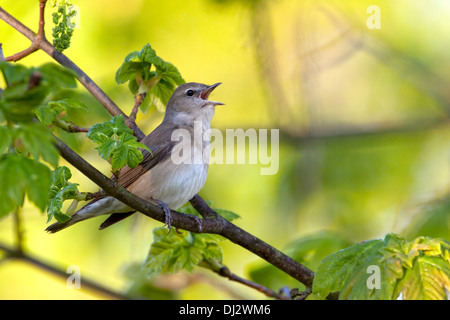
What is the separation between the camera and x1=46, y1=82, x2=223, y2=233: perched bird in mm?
4473

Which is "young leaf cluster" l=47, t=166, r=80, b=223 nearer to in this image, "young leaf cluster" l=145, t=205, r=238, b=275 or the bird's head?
"young leaf cluster" l=145, t=205, r=238, b=275

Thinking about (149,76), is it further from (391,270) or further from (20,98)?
(391,270)

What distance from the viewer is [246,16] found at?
6.32 metres

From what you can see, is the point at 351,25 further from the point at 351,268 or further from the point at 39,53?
the point at 351,268

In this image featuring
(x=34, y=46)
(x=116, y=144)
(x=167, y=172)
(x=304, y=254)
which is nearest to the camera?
(x=116, y=144)

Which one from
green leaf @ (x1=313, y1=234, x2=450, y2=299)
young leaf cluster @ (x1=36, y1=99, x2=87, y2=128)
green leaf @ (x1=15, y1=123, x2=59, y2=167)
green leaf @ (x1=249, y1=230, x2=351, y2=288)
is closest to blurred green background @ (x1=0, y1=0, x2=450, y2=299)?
green leaf @ (x1=249, y1=230, x2=351, y2=288)

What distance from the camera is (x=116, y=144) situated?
2.74 meters

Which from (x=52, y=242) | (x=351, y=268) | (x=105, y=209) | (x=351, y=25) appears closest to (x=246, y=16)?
(x=351, y=25)

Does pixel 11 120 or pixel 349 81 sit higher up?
pixel 349 81

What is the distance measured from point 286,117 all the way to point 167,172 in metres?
2.23

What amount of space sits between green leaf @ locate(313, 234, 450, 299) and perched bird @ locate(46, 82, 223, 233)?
1.66m

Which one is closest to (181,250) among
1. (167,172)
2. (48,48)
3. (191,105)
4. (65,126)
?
(167,172)

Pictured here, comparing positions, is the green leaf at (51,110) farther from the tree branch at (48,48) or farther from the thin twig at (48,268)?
the thin twig at (48,268)

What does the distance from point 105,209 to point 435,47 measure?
5111 mm
